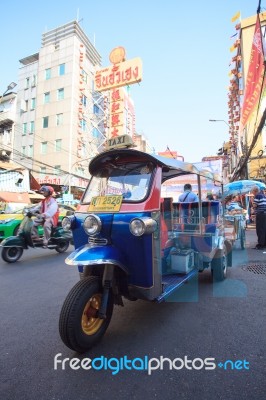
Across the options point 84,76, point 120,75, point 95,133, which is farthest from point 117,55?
point 95,133

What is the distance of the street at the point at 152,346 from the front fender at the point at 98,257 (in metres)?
0.89

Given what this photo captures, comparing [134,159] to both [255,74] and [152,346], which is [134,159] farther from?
[255,74]

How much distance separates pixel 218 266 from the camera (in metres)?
4.73

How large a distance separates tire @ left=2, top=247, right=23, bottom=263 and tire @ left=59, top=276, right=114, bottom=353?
513 centimetres

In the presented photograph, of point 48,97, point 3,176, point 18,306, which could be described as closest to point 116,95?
point 48,97

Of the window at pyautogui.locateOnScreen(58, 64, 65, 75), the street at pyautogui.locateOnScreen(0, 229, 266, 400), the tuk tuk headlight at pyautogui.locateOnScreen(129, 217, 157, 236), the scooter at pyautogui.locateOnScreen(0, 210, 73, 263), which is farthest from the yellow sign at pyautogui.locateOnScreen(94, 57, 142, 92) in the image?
the tuk tuk headlight at pyautogui.locateOnScreen(129, 217, 157, 236)

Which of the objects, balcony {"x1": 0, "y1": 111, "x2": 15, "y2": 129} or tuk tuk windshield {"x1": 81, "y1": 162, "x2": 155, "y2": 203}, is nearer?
tuk tuk windshield {"x1": 81, "y1": 162, "x2": 155, "y2": 203}

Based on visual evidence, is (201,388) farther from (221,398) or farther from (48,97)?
(48,97)

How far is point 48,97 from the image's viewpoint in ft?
97.3

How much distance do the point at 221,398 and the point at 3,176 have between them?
67.2 feet

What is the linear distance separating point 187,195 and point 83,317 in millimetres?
3275

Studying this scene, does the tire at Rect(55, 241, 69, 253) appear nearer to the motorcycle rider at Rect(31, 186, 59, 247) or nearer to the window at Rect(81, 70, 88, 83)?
the motorcycle rider at Rect(31, 186, 59, 247)

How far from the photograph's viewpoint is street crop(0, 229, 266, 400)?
202cm

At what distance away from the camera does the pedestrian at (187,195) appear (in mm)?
4977
